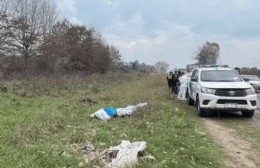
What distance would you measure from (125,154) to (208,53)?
86336mm

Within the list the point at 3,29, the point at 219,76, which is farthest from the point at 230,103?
the point at 3,29

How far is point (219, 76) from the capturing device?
16.1 meters

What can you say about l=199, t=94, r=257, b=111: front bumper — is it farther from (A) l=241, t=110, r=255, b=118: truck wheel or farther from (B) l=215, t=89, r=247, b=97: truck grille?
(A) l=241, t=110, r=255, b=118: truck wheel

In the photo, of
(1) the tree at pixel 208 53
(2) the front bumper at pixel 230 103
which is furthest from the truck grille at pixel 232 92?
(1) the tree at pixel 208 53

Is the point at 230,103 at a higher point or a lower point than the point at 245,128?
higher

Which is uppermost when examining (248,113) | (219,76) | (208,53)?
(208,53)

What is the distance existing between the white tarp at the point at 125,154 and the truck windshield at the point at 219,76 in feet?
27.7

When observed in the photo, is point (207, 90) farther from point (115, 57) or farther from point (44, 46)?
point (115, 57)

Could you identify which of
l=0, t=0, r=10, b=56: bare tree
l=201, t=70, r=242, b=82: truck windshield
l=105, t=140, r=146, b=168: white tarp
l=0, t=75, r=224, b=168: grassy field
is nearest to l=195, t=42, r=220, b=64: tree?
l=0, t=0, r=10, b=56: bare tree

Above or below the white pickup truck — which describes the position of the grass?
below

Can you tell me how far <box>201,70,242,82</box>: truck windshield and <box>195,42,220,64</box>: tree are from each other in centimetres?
7262

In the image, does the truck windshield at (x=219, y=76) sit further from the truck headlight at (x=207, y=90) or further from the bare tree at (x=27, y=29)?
the bare tree at (x=27, y=29)

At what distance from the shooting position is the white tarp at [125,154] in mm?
7133

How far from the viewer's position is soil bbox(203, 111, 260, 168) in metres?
8.22
